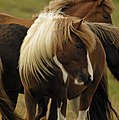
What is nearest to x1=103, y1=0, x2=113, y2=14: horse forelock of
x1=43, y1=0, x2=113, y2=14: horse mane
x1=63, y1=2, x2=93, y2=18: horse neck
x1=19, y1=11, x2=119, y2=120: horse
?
x1=43, y1=0, x2=113, y2=14: horse mane

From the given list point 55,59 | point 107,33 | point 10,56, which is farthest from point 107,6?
point 55,59

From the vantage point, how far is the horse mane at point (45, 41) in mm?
5035

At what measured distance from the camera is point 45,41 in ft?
16.6

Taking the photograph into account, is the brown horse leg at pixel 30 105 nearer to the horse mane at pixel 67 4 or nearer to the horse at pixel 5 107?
the horse at pixel 5 107

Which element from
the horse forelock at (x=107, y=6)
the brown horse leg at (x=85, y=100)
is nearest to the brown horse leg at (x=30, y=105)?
the brown horse leg at (x=85, y=100)

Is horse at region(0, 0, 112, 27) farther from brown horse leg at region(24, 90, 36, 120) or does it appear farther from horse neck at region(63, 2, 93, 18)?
brown horse leg at region(24, 90, 36, 120)

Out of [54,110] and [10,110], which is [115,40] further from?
[10,110]

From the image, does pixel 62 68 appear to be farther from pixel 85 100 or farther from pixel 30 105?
pixel 85 100

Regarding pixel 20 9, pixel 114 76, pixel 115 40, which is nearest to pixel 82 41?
pixel 115 40

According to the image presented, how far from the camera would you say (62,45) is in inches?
200

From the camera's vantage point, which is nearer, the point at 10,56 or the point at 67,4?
the point at 10,56

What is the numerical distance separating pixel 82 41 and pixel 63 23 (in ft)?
0.88

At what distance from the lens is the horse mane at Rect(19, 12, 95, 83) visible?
5035mm

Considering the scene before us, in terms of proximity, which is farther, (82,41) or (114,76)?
(114,76)
